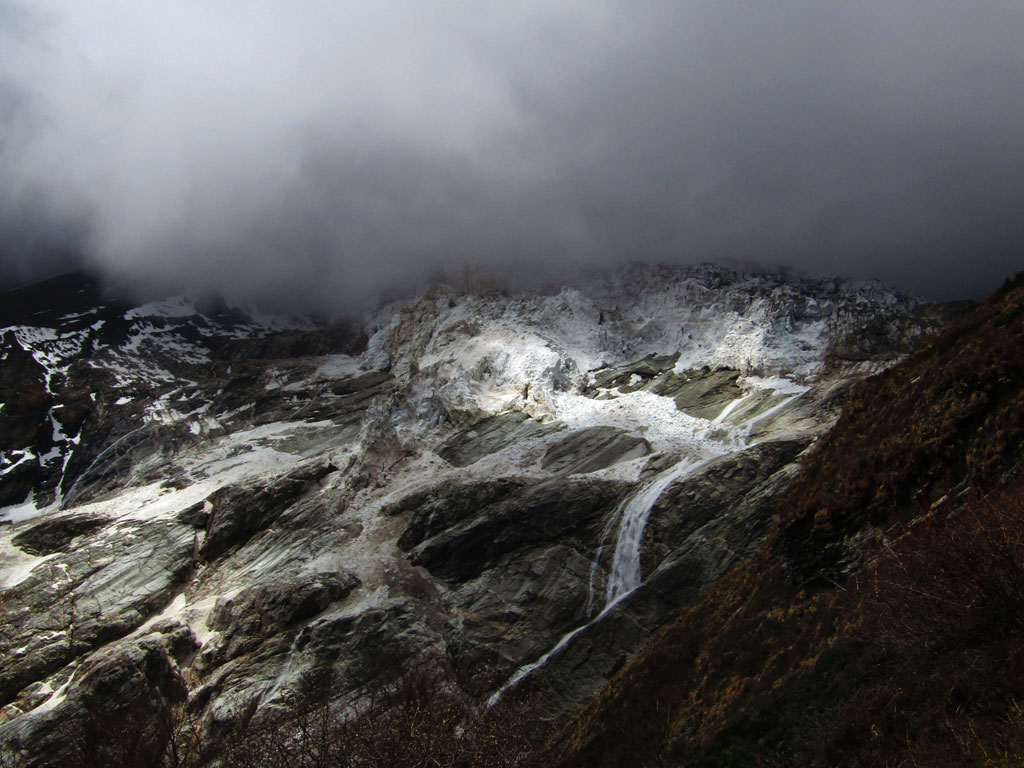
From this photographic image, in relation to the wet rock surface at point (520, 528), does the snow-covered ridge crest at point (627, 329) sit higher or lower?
higher

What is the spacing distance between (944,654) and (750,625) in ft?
33.3

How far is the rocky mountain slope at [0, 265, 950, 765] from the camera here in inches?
1572

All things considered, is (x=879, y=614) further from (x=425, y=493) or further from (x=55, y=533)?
(x=55, y=533)

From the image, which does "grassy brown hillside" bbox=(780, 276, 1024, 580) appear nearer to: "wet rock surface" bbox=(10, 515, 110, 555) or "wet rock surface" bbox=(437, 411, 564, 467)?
"wet rock surface" bbox=(437, 411, 564, 467)

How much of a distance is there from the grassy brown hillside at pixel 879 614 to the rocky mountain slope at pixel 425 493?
1325 cm

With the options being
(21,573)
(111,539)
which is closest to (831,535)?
(111,539)

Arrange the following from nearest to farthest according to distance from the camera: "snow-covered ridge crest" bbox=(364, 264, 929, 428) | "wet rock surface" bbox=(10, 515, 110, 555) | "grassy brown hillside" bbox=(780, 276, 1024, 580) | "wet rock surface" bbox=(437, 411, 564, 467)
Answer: "grassy brown hillside" bbox=(780, 276, 1024, 580)
"wet rock surface" bbox=(10, 515, 110, 555)
"wet rock surface" bbox=(437, 411, 564, 467)
"snow-covered ridge crest" bbox=(364, 264, 929, 428)

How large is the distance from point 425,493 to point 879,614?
142 ft

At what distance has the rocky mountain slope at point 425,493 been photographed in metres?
39.9

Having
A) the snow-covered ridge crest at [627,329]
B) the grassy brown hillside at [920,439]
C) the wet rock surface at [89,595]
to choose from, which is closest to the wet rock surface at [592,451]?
the snow-covered ridge crest at [627,329]

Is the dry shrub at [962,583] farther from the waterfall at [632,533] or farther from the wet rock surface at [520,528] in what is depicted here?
the wet rock surface at [520,528]

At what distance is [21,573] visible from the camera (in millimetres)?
54438

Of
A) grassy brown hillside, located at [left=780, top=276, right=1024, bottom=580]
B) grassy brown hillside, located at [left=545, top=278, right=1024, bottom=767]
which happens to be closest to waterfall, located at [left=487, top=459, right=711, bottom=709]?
grassy brown hillside, located at [left=545, top=278, right=1024, bottom=767]

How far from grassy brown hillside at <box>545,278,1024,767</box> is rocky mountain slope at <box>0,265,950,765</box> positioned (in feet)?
43.5
